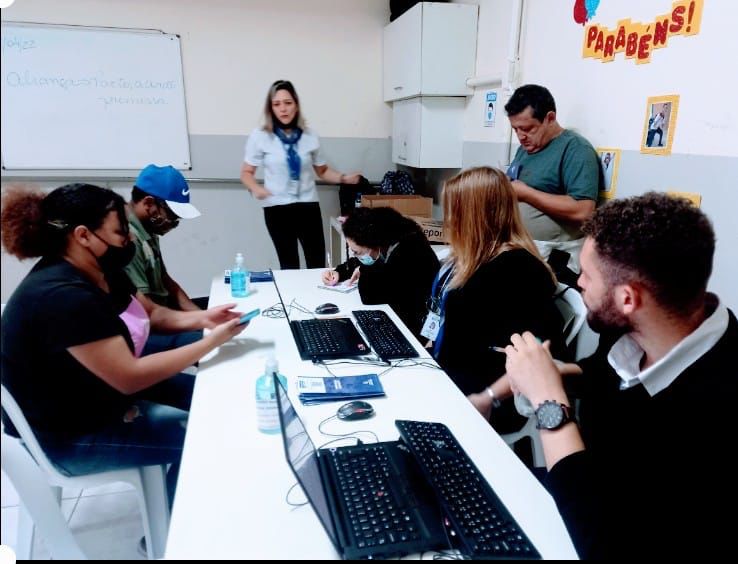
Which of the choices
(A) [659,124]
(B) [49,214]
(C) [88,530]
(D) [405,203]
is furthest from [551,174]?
(C) [88,530]

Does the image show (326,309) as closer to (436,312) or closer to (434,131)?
(436,312)

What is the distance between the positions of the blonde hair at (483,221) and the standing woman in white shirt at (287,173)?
5.32 feet

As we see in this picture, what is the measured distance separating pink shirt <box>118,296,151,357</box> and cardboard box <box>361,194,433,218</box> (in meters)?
2.01

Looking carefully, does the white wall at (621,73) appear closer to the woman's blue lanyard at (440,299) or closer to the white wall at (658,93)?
the white wall at (658,93)

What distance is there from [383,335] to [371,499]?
0.77m

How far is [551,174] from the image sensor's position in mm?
2186

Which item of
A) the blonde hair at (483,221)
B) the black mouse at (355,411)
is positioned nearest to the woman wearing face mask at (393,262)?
the blonde hair at (483,221)

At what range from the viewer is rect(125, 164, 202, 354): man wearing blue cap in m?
1.54

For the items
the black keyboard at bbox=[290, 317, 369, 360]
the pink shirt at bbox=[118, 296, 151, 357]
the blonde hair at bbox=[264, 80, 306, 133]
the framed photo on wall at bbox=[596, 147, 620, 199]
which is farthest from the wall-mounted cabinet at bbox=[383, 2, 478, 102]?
the pink shirt at bbox=[118, 296, 151, 357]

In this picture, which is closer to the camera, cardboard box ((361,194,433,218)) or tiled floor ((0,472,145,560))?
tiled floor ((0,472,145,560))

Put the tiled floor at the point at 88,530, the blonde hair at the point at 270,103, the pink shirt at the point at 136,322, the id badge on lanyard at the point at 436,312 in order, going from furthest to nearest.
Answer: the blonde hair at the point at 270,103 < the id badge on lanyard at the point at 436,312 < the pink shirt at the point at 136,322 < the tiled floor at the point at 88,530

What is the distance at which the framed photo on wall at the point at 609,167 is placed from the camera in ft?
6.76

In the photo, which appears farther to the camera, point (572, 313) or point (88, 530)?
point (572, 313)

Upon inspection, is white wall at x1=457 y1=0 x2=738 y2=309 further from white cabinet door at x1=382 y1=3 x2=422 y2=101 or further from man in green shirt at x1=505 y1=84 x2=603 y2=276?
white cabinet door at x1=382 y1=3 x2=422 y2=101
